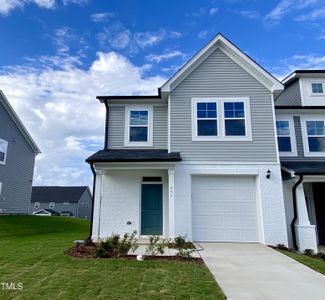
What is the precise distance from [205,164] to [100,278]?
20.1 ft

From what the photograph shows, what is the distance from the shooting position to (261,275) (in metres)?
5.59

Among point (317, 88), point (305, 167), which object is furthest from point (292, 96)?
point (305, 167)

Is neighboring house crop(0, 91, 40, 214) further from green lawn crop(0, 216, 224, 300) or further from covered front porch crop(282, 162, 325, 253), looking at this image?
covered front porch crop(282, 162, 325, 253)

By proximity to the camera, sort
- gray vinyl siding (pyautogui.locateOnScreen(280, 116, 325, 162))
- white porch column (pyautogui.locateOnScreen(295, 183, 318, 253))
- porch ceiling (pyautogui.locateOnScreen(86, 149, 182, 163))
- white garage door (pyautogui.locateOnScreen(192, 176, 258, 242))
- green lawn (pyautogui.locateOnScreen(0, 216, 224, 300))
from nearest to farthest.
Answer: green lawn (pyautogui.locateOnScreen(0, 216, 224, 300)), white porch column (pyautogui.locateOnScreen(295, 183, 318, 253)), porch ceiling (pyautogui.locateOnScreen(86, 149, 182, 163)), white garage door (pyautogui.locateOnScreen(192, 176, 258, 242)), gray vinyl siding (pyautogui.locateOnScreen(280, 116, 325, 162))

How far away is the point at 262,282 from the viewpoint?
5102 millimetres

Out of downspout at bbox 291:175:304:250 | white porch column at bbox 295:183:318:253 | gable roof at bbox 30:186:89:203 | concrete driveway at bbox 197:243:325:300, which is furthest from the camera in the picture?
gable roof at bbox 30:186:89:203

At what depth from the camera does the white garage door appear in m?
9.71

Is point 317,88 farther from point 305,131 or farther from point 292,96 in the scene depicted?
point 305,131

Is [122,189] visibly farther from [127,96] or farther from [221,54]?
[221,54]

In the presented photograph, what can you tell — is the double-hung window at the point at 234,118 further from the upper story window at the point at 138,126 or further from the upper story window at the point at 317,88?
the upper story window at the point at 317,88

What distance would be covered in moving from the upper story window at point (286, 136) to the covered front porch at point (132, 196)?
5478 millimetres

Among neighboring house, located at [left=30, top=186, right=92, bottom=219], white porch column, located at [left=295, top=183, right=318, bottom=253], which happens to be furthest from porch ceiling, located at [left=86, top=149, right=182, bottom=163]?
neighboring house, located at [left=30, top=186, right=92, bottom=219]

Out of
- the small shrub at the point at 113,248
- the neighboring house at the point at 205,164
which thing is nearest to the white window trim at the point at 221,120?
the neighboring house at the point at 205,164

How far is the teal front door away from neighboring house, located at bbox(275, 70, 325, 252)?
16.9 ft
